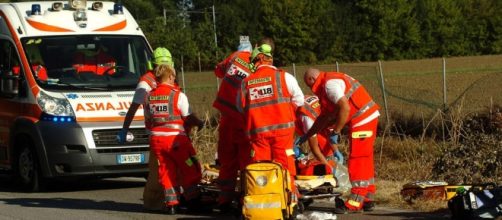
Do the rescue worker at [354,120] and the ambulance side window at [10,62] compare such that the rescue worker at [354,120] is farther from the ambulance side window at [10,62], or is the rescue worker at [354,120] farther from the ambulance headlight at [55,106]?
the ambulance side window at [10,62]

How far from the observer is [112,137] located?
13227mm

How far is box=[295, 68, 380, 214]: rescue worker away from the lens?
1003cm

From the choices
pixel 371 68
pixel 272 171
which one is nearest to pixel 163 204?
pixel 272 171

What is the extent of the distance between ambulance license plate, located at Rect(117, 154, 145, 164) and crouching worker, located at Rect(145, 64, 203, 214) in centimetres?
262

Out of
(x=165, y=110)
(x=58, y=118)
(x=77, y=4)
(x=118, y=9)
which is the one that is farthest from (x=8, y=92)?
(x=165, y=110)

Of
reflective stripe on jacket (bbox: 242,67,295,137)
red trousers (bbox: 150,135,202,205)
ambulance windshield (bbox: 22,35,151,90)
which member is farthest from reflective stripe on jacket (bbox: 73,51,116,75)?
reflective stripe on jacket (bbox: 242,67,295,137)

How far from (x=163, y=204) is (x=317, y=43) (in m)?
82.2

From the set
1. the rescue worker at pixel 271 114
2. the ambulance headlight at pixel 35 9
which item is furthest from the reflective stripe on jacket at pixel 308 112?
the ambulance headlight at pixel 35 9

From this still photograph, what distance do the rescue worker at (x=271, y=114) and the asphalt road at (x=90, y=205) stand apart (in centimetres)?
69

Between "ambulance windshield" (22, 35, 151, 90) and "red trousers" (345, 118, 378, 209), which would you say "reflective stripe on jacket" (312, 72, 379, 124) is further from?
"ambulance windshield" (22, 35, 151, 90)

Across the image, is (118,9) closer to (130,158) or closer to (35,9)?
(35,9)

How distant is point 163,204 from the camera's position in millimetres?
10875

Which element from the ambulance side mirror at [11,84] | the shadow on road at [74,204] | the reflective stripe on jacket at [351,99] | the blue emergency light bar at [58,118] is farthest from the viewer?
the ambulance side mirror at [11,84]

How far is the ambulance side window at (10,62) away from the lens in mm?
13609
